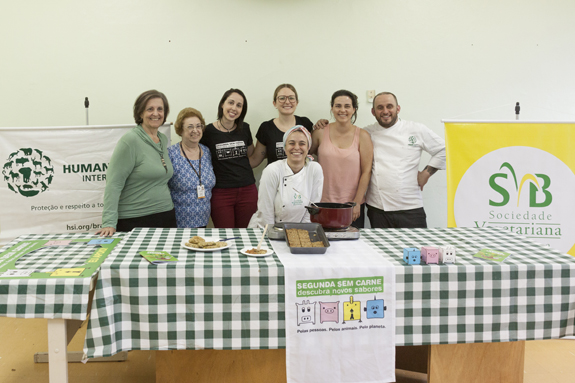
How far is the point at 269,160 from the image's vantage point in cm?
342

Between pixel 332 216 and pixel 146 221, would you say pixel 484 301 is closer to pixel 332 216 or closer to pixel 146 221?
pixel 332 216

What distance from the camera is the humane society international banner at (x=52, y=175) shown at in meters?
3.38

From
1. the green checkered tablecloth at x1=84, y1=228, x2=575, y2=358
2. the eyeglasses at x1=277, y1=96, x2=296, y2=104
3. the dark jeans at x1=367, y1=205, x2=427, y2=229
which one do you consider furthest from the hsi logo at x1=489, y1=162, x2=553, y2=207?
the eyeglasses at x1=277, y1=96, x2=296, y2=104

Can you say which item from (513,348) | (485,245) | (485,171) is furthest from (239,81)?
(513,348)

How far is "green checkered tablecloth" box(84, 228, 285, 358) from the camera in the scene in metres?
1.73

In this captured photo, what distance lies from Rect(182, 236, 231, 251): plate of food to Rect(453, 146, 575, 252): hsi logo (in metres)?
1.89

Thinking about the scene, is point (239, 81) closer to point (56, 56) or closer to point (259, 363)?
point (56, 56)

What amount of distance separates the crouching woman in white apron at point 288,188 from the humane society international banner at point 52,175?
1.20 m

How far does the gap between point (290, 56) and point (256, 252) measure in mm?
2254

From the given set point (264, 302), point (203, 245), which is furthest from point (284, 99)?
point (264, 302)

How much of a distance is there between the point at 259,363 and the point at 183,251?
22.7 inches

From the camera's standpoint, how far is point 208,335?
1.76m

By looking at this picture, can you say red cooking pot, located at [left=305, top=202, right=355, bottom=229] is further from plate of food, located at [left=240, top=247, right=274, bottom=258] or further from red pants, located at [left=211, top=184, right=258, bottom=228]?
red pants, located at [left=211, top=184, right=258, bottom=228]

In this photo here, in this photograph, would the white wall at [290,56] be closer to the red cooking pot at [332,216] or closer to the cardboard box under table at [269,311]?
the red cooking pot at [332,216]
